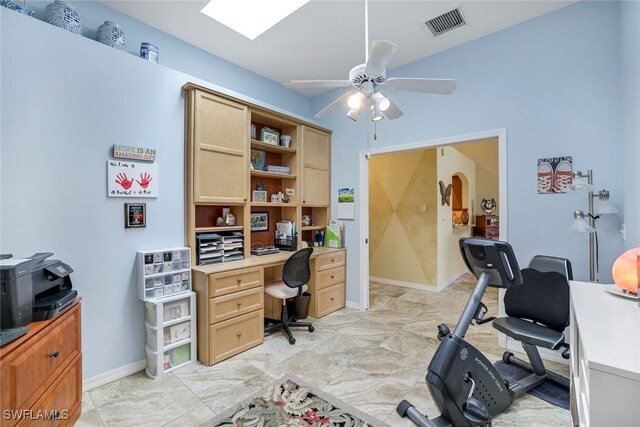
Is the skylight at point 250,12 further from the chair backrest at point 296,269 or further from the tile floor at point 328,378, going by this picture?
the tile floor at point 328,378

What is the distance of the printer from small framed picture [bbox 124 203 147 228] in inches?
25.0

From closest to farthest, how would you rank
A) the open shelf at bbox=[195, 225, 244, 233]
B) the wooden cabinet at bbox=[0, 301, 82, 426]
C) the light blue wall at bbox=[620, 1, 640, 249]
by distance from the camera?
the wooden cabinet at bbox=[0, 301, 82, 426]
the light blue wall at bbox=[620, 1, 640, 249]
the open shelf at bbox=[195, 225, 244, 233]

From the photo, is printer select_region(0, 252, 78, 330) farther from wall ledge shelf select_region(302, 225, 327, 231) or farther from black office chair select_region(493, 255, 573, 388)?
black office chair select_region(493, 255, 573, 388)

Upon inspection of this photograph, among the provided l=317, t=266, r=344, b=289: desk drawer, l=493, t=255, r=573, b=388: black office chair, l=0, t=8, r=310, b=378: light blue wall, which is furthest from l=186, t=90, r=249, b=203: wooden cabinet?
l=493, t=255, r=573, b=388: black office chair

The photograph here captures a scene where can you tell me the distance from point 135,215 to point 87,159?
1.73 ft

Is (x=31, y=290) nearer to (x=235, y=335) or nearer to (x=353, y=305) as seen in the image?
(x=235, y=335)

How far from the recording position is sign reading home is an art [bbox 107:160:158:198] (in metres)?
2.21

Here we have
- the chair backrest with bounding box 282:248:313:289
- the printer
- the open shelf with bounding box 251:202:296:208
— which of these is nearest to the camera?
the printer

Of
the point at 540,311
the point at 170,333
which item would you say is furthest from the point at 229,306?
the point at 540,311

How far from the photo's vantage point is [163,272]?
240 centimetres

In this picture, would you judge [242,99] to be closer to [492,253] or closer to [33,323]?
[33,323]

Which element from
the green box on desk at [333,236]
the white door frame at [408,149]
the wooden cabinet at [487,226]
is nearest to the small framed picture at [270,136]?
the white door frame at [408,149]

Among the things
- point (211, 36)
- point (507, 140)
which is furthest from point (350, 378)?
point (211, 36)

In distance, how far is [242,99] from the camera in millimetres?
2953
